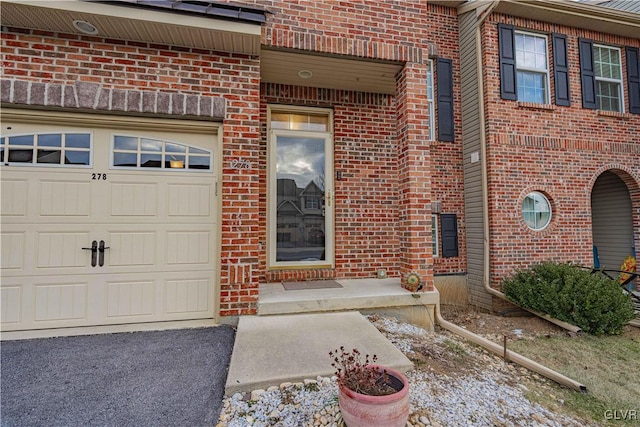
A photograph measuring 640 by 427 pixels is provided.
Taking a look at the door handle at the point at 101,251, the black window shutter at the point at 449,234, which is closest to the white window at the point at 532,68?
the black window shutter at the point at 449,234

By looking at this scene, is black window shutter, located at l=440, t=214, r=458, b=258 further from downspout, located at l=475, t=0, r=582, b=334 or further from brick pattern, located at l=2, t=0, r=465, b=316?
brick pattern, located at l=2, t=0, r=465, b=316

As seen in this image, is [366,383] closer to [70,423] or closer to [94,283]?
[70,423]

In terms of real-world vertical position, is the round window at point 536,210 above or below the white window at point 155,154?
below

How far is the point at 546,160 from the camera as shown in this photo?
19.5 feet

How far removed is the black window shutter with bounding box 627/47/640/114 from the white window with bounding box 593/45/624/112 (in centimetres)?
18

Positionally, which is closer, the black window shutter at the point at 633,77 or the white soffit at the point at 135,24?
the white soffit at the point at 135,24

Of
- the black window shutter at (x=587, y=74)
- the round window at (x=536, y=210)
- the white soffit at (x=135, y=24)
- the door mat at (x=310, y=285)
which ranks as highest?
the black window shutter at (x=587, y=74)

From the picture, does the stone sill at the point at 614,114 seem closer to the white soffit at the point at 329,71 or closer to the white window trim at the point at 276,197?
the white soffit at the point at 329,71

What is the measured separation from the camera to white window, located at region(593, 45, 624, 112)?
21.3 feet

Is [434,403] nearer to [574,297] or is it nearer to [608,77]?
[574,297]

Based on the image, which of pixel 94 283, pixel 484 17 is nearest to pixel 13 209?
pixel 94 283

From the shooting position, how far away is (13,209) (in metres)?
3.19

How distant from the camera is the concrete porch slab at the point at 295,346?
2.31m

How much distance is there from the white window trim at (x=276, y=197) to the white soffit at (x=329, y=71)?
0.42 meters
